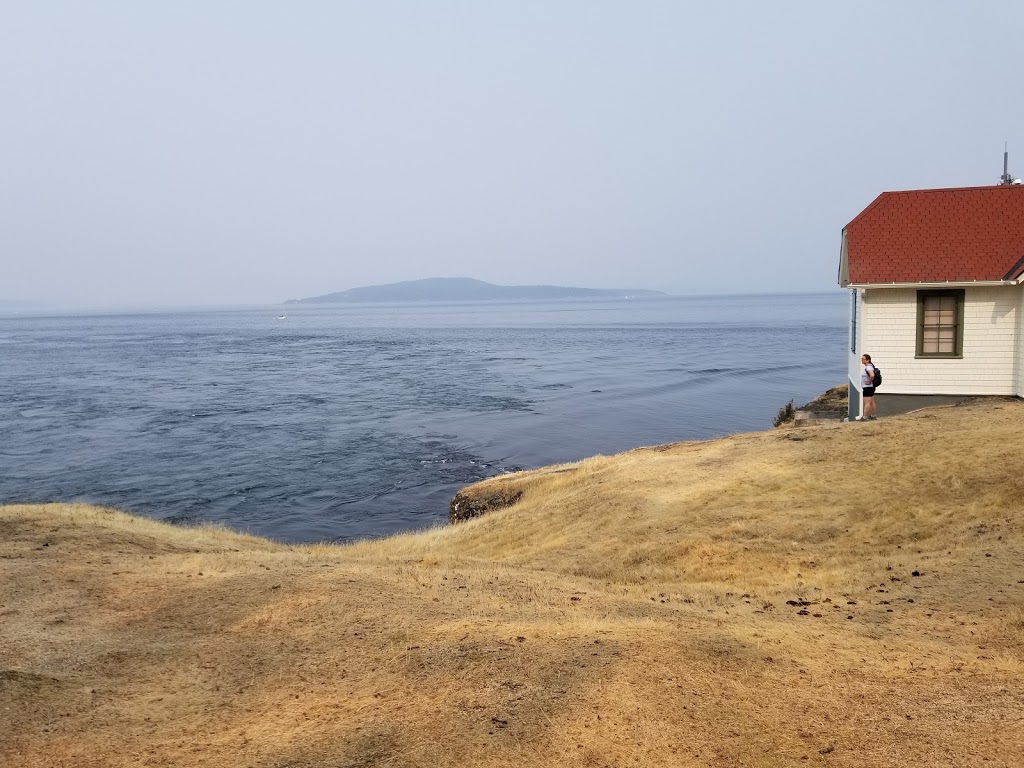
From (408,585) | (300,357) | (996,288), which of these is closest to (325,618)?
(408,585)

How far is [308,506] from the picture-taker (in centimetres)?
2559

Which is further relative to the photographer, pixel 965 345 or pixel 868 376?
pixel 965 345

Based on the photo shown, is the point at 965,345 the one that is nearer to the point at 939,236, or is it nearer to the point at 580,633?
the point at 939,236

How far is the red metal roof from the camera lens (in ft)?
69.3

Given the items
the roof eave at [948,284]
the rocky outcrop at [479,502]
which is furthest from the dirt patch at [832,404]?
the rocky outcrop at [479,502]

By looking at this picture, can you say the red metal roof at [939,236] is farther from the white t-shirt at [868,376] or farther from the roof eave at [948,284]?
the white t-shirt at [868,376]

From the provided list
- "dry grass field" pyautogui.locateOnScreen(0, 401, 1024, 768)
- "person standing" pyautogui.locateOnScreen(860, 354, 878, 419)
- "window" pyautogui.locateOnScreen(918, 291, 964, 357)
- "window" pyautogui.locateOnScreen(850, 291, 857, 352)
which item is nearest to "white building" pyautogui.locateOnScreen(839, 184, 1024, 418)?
"window" pyautogui.locateOnScreen(918, 291, 964, 357)

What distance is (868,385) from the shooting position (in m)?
21.1

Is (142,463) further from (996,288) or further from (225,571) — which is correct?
(996,288)

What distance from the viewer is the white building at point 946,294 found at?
21.0 m

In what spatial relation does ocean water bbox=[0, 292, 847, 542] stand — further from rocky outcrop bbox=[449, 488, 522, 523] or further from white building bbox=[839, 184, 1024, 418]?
white building bbox=[839, 184, 1024, 418]

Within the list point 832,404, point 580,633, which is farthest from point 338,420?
point 580,633

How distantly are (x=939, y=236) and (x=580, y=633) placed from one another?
18.0 m

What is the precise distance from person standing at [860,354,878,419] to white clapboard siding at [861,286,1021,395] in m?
0.91
